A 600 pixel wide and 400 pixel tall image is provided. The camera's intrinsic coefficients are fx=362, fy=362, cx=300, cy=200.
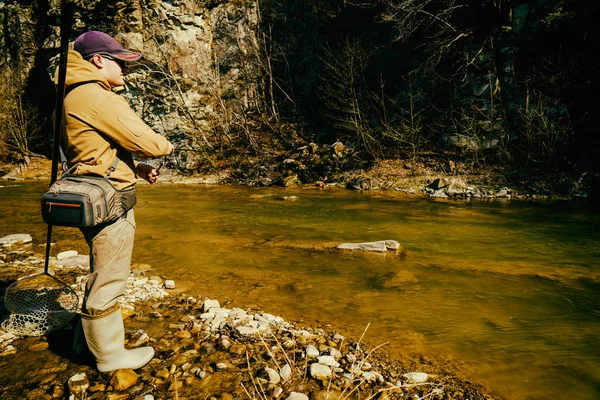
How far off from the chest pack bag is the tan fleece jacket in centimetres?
11

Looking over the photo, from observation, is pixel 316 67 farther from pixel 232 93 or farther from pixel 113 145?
pixel 113 145

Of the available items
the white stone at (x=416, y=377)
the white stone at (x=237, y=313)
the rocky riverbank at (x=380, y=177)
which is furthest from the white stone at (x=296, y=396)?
the rocky riverbank at (x=380, y=177)

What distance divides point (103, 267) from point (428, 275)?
4.72 m

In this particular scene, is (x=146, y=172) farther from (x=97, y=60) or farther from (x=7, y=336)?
(x=7, y=336)

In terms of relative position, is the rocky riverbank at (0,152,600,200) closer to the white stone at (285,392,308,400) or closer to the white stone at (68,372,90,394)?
the white stone at (68,372,90,394)

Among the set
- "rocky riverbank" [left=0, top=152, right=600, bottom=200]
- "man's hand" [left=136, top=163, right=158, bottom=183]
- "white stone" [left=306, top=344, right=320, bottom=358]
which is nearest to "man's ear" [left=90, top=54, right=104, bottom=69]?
"man's hand" [left=136, top=163, right=158, bottom=183]

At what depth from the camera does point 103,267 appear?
2.73 metres

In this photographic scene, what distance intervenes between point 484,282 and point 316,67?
88.9 ft

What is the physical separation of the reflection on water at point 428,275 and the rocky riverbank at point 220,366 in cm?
42

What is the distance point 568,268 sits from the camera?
616cm

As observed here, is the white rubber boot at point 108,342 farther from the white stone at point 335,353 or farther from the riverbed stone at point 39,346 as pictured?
the white stone at point 335,353

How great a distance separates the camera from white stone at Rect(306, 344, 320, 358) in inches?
125

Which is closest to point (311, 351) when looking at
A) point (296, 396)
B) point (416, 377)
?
point (296, 396)

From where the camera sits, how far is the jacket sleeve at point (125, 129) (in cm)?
255
